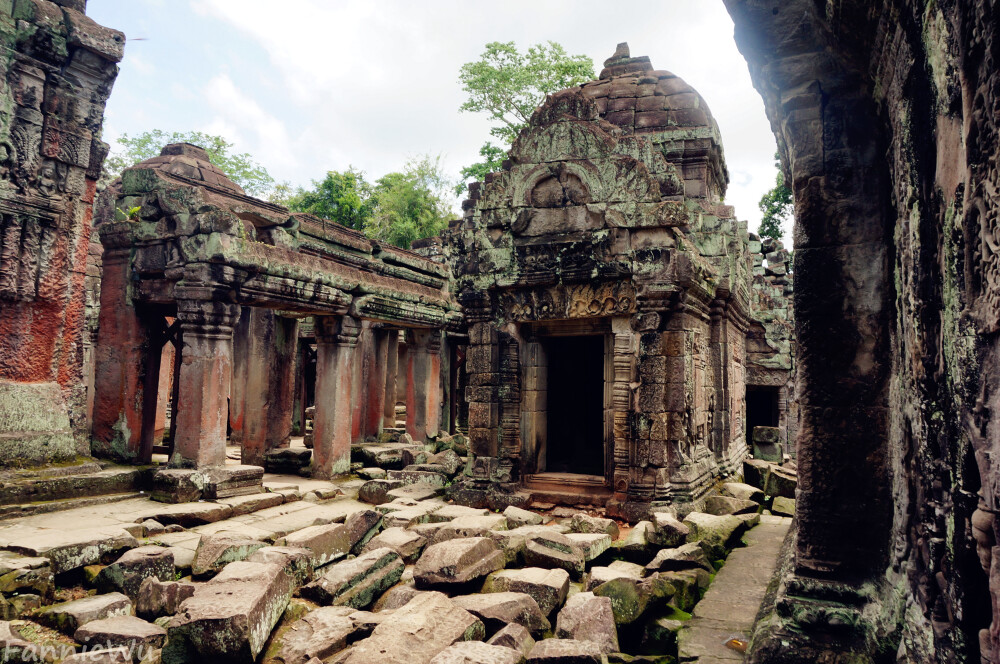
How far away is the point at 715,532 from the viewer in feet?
17.6

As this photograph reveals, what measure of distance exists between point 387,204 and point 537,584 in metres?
26.6

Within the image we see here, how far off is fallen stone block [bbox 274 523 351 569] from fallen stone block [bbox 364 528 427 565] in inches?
8.4

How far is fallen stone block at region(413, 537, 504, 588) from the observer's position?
4375 mm

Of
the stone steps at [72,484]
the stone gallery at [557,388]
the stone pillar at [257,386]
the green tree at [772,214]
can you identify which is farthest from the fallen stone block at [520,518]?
the green tree at [772,214]

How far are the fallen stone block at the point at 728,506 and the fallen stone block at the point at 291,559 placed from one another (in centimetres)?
398

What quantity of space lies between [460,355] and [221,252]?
10.7m

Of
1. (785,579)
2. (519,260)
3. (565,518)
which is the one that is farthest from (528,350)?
(785,579)

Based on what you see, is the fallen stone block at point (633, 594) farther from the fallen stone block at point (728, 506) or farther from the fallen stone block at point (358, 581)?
the fallen stone block at point (728, 506)

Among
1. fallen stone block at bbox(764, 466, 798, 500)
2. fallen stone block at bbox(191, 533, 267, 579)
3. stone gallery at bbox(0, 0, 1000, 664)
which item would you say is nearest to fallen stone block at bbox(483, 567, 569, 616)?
stone gallery at bbox(0, 0, 1000, 664)

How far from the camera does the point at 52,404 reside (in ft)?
23.4

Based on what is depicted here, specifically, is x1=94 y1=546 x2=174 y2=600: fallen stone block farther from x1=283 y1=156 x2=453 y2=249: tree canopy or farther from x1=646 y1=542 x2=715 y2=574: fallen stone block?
x1=283 y1=156 x2=453 y2=249: tree canopy

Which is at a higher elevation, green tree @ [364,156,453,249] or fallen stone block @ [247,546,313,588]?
green tree @ [364,156,453,249]

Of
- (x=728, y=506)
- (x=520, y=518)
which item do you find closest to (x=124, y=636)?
(x=520, y=518)

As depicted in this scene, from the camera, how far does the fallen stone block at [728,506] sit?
643cm
